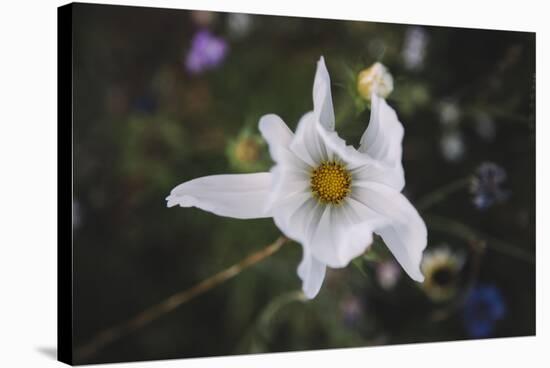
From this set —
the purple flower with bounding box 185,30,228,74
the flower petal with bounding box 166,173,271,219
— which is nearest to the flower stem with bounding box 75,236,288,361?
the flower petal with bounding box 166,173,271,219

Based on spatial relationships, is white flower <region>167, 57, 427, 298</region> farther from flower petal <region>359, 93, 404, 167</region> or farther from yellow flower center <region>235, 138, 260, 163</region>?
yellow flower center <region>235, 138, 260, 163</region>

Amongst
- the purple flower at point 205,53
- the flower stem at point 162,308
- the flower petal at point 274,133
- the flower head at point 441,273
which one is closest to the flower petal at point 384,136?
the flower petal at point 274,133

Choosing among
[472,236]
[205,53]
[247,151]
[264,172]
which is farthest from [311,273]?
[472,236]

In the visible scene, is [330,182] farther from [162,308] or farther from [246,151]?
[162,308]

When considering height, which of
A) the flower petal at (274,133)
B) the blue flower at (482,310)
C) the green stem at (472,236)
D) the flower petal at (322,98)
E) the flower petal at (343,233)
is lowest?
the blue flower at (482,310)

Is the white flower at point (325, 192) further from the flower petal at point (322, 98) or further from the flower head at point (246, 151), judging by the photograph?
the flower head at point (246, 151)
